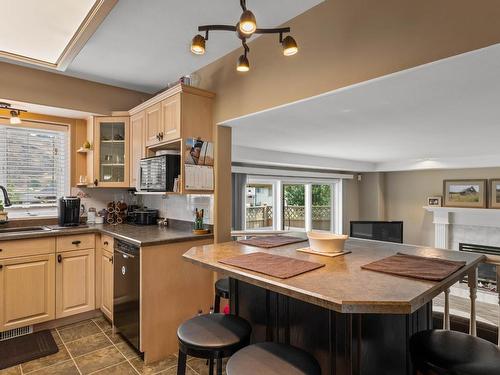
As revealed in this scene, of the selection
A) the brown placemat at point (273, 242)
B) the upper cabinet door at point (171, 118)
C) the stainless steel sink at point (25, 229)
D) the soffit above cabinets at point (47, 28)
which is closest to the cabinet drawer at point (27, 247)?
the stainless steel sink at point (25, 229)

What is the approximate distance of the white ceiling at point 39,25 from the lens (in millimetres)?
1963

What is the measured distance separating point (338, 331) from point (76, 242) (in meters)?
2.66

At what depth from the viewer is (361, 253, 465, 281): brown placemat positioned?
1.28 meters

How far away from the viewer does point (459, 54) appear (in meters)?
1.36

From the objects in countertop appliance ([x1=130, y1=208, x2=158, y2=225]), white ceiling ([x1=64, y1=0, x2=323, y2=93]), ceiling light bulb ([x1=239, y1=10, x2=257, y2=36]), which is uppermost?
white ceiling ([x1=64, y1=0, x2=323, y2=93])

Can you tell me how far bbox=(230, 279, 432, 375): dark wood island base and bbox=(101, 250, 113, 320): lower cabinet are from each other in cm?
161

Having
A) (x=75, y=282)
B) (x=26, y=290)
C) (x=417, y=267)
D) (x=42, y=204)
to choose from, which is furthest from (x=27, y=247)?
(x=417, y=267)

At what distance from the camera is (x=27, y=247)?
2.69m

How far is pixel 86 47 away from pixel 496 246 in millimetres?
6566

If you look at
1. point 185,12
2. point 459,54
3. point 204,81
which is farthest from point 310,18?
point 204,81

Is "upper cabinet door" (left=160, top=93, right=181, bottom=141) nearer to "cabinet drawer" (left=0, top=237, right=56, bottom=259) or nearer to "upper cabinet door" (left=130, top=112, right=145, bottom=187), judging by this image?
"upper cabinet door" (left=130, top=112, right=145, bottom=187)

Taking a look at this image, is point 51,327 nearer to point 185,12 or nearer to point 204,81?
point 204,81

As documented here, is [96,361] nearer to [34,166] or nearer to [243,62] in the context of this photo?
[34,166]

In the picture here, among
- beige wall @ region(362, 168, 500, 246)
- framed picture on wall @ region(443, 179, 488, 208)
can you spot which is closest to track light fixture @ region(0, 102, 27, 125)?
beige wall @ region(362, 168, 500, 246)
